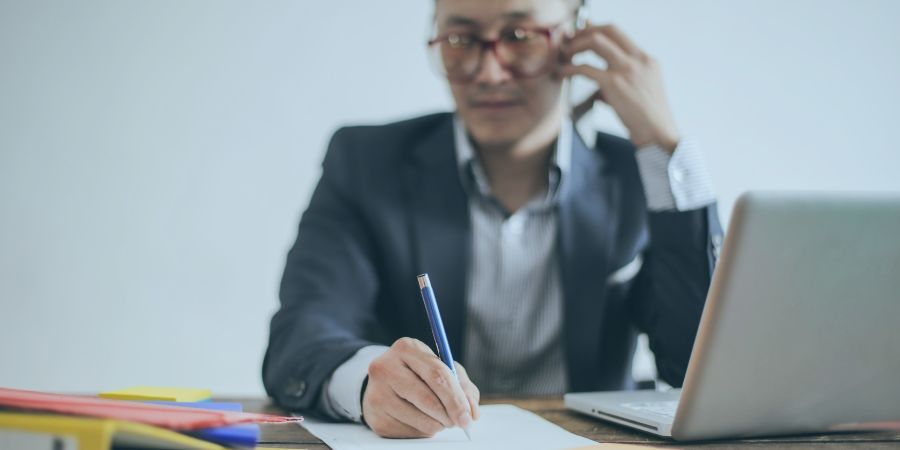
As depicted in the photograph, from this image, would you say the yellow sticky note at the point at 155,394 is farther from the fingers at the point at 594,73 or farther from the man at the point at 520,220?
the fingers at the point at 594,73

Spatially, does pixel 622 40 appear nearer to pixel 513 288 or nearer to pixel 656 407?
pixel 513 288

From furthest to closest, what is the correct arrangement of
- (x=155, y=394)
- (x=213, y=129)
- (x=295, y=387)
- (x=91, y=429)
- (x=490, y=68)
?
(x=213, y=129) < (x=490, y=68) < (x=295, y=387) < (x=155, y=394) < (x=91, y=429)

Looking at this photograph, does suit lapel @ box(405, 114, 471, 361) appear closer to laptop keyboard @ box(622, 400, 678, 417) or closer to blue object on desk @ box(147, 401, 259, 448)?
laptop keyboard @ box(622, 400, 678, 417)

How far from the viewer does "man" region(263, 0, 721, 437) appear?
129cm

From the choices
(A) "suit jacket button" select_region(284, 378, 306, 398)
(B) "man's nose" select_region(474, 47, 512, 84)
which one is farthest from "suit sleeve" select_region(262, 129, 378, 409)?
(B) "man's nose" select_region(474, 47, 512, 84)

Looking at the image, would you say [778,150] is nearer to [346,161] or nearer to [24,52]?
[346,161]

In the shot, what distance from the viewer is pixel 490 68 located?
1.34 metres

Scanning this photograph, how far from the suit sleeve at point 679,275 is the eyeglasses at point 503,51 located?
1.17 feet

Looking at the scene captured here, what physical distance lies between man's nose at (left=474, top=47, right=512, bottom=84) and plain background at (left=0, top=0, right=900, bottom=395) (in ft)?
4.98

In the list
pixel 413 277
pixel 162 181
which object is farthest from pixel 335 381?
pixel 162 181

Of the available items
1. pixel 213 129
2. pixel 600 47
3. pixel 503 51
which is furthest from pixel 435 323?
pixel 213 129

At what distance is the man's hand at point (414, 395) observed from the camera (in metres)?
0.75

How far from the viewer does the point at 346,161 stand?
1470 millimetres

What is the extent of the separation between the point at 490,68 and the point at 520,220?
1.06 ft
